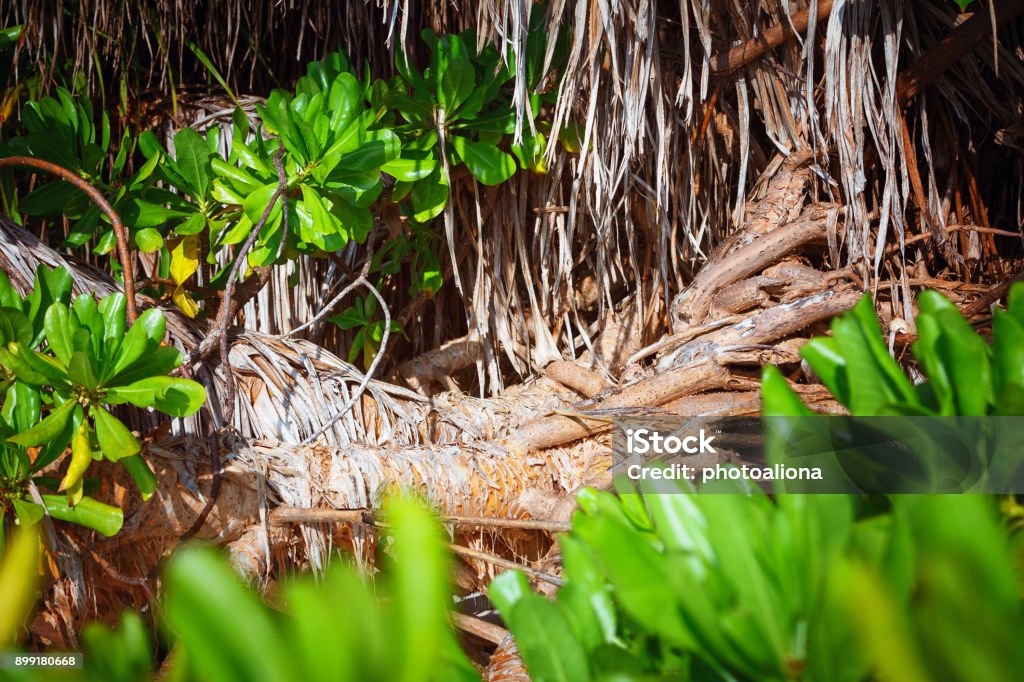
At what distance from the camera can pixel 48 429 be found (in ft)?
2.56

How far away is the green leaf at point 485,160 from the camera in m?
1.32

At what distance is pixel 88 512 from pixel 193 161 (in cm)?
67

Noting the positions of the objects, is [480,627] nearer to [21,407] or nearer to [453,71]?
[21,407]

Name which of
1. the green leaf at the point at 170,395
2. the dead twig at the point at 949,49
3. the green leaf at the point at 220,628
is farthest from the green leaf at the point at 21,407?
the dead twig at the point at 949,49

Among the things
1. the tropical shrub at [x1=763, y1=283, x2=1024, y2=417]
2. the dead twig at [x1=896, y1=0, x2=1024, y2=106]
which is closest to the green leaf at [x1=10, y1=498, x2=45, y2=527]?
the tropical shrub at [x1=763, y1=283, x2=1024, y2=417]

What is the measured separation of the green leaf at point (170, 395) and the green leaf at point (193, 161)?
22.3 inches

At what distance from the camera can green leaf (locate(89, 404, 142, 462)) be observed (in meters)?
0.80

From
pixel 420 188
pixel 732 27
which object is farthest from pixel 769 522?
pixel 732 27

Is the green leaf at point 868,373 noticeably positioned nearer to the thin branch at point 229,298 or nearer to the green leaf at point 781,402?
the green leaf at point 781,402

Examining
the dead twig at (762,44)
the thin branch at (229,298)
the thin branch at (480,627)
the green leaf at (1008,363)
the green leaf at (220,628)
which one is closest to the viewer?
the green leaf at (220,628)

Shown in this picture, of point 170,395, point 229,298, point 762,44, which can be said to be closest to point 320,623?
point 170,395

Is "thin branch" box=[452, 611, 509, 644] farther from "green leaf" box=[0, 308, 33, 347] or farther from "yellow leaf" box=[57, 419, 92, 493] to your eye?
"green leaf" box=[0, 308, 33, 347]

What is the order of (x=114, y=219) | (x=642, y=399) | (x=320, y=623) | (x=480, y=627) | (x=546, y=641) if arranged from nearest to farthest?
(x=320, y=623) < (x=546, y=641) < (x=480, y=627) < (x=114, y=219) < (x=642, y=399)

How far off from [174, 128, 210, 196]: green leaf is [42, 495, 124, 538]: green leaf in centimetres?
64
